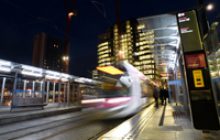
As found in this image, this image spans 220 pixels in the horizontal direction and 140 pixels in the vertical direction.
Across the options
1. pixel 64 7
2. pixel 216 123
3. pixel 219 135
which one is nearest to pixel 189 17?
pixel 216 123

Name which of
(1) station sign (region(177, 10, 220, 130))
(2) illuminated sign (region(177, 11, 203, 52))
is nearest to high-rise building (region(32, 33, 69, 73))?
(2) illuminated sign (region(177, 11, 203, 52))

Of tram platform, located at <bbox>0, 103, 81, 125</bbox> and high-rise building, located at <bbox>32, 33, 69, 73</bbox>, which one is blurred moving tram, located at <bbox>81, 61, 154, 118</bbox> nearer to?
tram platform, located at <bbox>0, 103, 81, 125</bbox>

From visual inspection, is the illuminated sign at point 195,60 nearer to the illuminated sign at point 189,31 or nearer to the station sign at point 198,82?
the station sign at point 198,82

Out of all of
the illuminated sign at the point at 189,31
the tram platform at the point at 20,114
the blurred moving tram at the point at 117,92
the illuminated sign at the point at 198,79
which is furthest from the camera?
the tram platform at the point at 20,114

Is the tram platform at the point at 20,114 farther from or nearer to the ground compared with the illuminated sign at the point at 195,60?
nearer to the ground

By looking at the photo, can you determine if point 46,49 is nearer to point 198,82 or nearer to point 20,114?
point 20,114

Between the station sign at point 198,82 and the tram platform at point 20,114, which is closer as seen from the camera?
the station sign at point 198,82

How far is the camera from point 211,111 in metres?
4.64

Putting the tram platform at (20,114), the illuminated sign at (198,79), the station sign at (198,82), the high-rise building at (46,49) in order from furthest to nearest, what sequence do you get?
the high-rise building at (46,49)
the tram platform at (20,114)
the illuminated sign at (198,79)
the station sign at (198,82)

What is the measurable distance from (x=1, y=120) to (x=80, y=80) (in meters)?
10.8

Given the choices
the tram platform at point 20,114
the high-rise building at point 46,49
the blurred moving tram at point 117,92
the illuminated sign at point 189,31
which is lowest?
the tram platform at point 20,114

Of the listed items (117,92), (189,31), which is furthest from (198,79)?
(117,92)

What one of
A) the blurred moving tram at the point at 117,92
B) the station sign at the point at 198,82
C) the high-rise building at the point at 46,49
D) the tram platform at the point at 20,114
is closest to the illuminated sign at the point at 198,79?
the station sign at the point at 198,82

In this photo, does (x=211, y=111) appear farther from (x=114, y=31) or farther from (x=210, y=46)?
(x=114, y=31)
